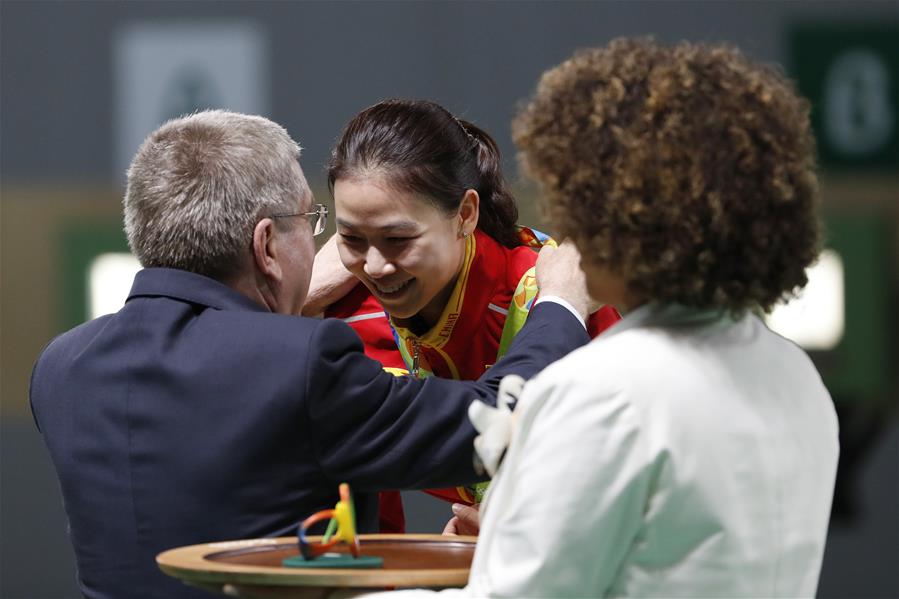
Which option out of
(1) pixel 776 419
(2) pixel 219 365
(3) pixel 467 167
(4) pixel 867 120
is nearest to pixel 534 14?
(4) pixel 867 120

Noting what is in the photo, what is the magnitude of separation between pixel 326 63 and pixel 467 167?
3.56 metres

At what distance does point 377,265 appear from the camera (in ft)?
8.75

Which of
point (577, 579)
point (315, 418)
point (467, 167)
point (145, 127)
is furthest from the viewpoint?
point (145, 127)

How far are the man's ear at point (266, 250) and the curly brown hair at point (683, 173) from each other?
28.8 inches

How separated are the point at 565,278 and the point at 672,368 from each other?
0.89 metres

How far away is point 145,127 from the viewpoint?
20.5ft

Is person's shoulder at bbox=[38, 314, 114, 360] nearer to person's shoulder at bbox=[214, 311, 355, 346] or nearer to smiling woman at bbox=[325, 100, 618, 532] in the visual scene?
person's shoulder at bbox=[214, 311, 355, 346]

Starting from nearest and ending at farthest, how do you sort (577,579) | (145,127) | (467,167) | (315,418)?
(577,579), (315,418), (467,167), (145,127)

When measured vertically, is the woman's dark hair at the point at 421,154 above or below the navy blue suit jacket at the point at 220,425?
above

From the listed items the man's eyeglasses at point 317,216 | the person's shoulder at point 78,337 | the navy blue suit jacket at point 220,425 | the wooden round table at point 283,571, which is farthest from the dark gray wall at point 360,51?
the wooden round table at point 283,571

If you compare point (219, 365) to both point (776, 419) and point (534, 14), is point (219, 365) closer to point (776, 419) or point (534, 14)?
point (776, 419)

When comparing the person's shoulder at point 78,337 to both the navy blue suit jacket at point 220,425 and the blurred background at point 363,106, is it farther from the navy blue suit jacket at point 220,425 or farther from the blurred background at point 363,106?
the blurred background at point 363,106

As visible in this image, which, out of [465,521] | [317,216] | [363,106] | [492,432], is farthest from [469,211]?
[363,106]

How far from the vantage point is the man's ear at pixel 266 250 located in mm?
2250
